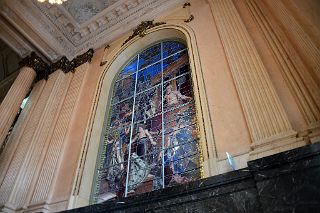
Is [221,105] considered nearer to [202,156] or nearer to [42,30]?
[202,156]

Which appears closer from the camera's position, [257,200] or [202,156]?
[257,200]

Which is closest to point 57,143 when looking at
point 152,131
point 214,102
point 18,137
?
point 18,137

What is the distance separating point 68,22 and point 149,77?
310 centimetres

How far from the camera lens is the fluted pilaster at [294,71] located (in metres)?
2.85

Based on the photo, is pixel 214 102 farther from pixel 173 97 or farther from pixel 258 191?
pixel 258 191

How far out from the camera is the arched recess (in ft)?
11.8

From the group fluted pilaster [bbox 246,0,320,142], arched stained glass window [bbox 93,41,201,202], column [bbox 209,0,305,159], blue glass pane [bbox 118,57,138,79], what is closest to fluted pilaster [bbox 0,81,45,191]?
arched stained glass window [bbox 93,41,201,202]

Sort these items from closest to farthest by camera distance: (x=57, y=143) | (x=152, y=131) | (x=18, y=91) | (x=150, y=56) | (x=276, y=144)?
(x=276, y=144) < (x=152, y=131) < (x=57, y=143) < (x=150, y=56) < (x=18, y=91)

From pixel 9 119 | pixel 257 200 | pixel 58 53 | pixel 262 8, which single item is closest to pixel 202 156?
pixel 257 200

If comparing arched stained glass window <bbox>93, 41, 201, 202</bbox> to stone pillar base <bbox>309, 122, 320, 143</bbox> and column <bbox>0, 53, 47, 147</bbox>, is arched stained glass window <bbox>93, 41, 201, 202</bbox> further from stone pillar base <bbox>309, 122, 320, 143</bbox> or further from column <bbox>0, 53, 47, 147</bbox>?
column <bbox>0, 53, 47, 147</bbox>

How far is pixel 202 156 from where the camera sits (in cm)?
351

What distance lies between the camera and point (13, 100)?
246 inches

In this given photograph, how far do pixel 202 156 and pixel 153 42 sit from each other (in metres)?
3.77

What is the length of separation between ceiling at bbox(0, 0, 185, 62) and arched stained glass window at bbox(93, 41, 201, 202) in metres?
1.41
